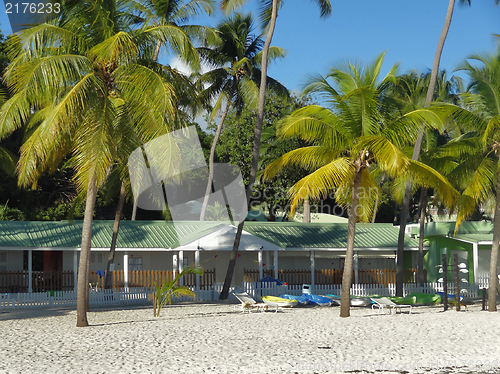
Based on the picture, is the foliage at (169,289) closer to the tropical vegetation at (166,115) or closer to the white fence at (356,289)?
the tropical vegetation at (166,115)

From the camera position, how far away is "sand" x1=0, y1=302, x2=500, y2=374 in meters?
8.92

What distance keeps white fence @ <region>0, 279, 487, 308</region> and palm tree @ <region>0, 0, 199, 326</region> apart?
6.26 metres

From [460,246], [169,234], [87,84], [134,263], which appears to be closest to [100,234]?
[134,263]

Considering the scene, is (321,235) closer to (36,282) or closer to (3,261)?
(36,282)

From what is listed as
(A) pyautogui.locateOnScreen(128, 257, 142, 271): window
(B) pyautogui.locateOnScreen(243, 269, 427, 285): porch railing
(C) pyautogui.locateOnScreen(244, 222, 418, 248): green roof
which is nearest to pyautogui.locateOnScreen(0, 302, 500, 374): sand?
(B) pyautogui.locateOnScreen(243, 269, 427, 285): porch railing

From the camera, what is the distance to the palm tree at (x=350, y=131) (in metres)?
14.8

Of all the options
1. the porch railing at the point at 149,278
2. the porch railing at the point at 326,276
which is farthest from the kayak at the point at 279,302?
the porch railing at the point at 326,276

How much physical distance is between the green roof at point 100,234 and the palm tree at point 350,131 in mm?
9534

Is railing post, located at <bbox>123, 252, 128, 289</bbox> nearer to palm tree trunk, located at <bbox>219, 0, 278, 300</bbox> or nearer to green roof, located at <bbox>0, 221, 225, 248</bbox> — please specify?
green roof, located at <bbox>0, 221, 225, 248</bbox>

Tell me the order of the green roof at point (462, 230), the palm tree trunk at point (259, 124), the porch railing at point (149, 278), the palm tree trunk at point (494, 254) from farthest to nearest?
1. the green roof at point (462, 230)
2. the porch railing at point (149, 278)
3. the palm tree trunk at point (259, 124)
4. the palm tree trunk at point (494, 254)

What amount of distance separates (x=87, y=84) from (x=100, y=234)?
12.5 m

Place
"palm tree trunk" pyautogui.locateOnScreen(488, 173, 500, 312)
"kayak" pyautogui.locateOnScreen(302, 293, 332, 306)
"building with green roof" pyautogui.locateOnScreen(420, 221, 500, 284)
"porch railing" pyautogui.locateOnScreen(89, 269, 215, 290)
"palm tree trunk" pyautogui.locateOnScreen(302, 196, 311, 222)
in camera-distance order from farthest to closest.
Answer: "palm tree trunk" pyautogui.locateOnScreen(302, 196, 311, 222), "building with green roof" pyautogui.locateOnScreen(420, 221, 500, 284), "porch railing" pyautogui.locateOnScreen(89, 269, 215, 290), "kayak" pyautogui.locateOnScreen(302, 293, 332, 306), "palm tree trunk" pyautogui.locateOnScreen(488, 173, 500, 312)

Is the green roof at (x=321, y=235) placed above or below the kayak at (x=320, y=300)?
above

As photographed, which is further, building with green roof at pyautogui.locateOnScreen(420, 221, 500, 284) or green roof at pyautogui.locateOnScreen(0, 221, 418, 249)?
building with green roof at pyautogui.locateOnScreen(420, 221, 500, 284)
